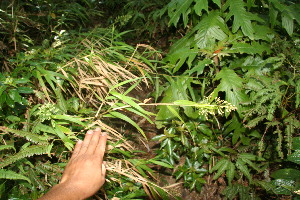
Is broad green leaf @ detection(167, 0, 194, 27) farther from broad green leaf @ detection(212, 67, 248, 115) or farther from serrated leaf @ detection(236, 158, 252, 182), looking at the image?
serrated leaf @ detection(236, 158, 252, 182)

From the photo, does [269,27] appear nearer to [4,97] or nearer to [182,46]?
[182,46]

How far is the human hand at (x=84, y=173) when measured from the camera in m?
1.20

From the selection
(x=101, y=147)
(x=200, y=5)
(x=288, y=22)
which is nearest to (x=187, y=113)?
(x=101, y=147)

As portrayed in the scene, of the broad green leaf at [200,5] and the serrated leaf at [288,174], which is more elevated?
the broad green leaf at [200,5]

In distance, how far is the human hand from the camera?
1197 millimetres

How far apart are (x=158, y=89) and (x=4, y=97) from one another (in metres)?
1.38

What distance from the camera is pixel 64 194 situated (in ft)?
3.81

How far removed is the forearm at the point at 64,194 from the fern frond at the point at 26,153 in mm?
322

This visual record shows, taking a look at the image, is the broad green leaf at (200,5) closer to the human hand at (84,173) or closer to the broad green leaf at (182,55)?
the broad green leaf at (182,55)

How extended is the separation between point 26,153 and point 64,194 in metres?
0.44

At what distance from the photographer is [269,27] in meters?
2.27

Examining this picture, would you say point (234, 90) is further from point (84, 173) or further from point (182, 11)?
point (84, 173)

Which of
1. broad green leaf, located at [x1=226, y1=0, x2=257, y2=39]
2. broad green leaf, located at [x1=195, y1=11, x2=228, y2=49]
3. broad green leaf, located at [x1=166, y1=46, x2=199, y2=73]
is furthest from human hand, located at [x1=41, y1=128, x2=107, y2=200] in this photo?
broad green leaf, located at [x1=226, y1=0, x2=257, y2=39]

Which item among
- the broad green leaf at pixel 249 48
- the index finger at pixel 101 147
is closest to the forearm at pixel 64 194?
the index finger at pixel 101 147
